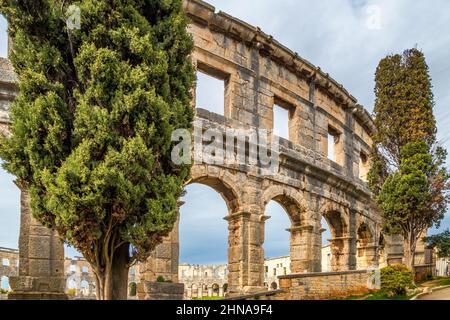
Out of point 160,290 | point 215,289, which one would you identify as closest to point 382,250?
point 160,290

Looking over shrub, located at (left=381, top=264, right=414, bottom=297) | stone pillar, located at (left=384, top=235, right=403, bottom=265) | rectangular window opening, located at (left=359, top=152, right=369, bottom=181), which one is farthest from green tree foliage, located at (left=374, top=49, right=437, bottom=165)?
stone pillar, located at (left=384, top=235, right=403, bottom=265)

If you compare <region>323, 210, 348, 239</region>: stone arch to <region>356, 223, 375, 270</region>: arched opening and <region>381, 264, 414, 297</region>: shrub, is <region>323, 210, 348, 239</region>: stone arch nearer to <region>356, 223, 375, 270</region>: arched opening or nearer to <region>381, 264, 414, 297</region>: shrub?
<region>356, 223, 375, 270</region>: arched opening

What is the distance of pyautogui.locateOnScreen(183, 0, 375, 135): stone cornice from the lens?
13469 millimetres

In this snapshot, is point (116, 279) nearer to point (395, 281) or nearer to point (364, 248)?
point (395, 281)

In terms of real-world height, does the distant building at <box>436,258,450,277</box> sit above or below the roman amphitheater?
below

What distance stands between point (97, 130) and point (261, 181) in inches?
299

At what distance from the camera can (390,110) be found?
17812 mm

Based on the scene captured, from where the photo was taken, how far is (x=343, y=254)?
1800 centimetres

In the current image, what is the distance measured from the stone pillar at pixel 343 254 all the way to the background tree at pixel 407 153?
152 cm

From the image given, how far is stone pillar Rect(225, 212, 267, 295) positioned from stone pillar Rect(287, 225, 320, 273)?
7.31 feet

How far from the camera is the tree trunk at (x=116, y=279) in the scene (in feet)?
25.1

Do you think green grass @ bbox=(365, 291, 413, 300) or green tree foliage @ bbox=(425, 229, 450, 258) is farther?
green tree foliage @ bbox=(425, 229, 450, 258)

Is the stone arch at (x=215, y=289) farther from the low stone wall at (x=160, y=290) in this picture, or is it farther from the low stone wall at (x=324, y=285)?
the low stone wall at (x=160, y=290)

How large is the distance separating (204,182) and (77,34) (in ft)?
21.0
